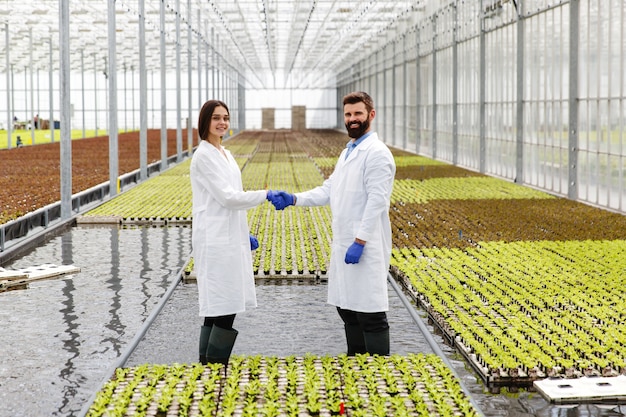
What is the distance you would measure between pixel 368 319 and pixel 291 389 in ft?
2.72

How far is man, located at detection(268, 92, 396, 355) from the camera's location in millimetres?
6074

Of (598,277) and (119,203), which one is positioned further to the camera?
(119,203)

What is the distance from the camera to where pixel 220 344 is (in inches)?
247

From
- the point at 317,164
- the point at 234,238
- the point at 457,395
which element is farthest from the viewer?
the point at 317,164

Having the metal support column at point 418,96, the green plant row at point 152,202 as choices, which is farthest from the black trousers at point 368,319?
the metal support column at point 418,96

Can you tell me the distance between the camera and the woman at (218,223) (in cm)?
600

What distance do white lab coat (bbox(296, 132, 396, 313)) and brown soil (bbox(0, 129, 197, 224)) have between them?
9.47 meters

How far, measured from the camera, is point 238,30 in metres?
46.4

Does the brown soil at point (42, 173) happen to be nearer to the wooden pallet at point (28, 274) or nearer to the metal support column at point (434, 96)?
the wooden pallet at point (28, 274)

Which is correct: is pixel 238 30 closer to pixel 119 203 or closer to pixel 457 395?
pixel 119 203

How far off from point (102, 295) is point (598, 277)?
557cm

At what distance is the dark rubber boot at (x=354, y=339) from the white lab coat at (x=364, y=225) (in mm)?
326

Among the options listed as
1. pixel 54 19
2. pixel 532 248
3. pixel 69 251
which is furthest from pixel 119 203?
pixel 54 19

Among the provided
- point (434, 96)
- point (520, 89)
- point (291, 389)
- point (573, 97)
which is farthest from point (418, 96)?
point (291, 389)
